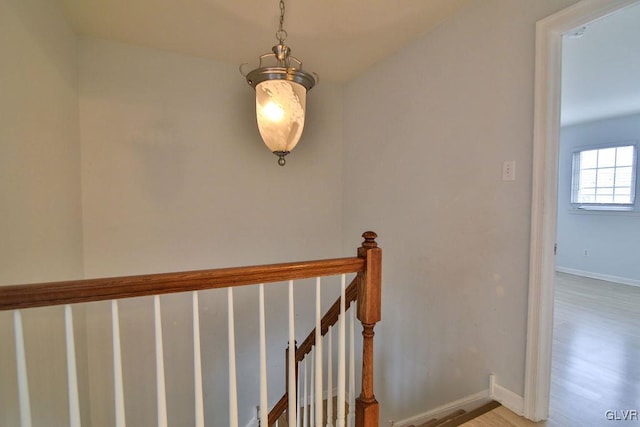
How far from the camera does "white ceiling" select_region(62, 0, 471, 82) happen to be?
1826mm

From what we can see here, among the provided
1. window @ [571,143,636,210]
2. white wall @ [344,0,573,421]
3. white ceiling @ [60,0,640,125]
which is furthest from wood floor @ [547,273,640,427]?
white ceiling @ [60,0,640,125]

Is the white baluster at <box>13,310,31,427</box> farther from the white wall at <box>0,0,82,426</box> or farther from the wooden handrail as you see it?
the white wall at <box>0,0,82,426</box>

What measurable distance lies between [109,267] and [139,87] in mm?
1482

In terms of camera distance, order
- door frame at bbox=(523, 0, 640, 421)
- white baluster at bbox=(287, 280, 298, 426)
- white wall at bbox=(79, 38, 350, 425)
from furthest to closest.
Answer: white wall at bbox=(79, 38, 350, 425)
door frame at bbox=(523, 0, 640, 421)
white baluster at bbox=(287, 280, 298, 426)

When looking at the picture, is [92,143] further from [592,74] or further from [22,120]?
[592,74]

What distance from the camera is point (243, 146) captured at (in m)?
2.77

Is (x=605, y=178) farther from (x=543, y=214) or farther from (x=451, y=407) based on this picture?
(x=451, y=407)

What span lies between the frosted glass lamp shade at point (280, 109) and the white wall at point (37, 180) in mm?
1099

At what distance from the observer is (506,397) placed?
161 cm

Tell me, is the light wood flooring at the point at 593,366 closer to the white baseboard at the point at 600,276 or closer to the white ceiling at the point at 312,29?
the white baseboard at the point at 600,276

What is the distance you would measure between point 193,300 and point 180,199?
182cm

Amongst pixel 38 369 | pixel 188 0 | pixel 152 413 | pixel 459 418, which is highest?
pixel 188 0

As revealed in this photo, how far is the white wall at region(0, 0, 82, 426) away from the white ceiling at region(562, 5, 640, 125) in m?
3.07

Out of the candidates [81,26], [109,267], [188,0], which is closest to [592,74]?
[188,0]
